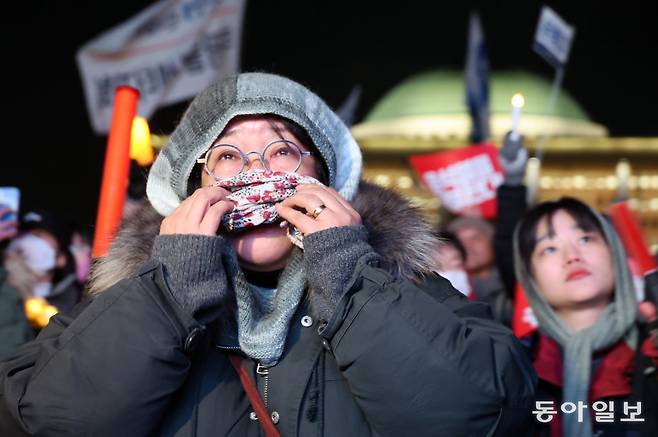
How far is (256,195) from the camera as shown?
6.03 ft

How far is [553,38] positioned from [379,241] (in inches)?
203

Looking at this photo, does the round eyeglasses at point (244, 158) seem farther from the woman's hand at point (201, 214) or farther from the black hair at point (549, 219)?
the black hair at point (549, 219)

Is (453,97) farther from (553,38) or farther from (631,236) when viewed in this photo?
(631,236)

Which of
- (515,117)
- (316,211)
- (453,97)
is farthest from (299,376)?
(453,97)

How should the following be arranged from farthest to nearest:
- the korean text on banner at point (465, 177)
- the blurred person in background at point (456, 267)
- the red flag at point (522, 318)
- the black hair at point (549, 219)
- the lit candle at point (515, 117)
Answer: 1. the korean text on banner at point (465, 177)
2. the lit candle at point (515, 117)
3. the blurred person in background at point (456, 267)
4. the red flag at point (522, 318)
5. the black hair at point (549, 219)

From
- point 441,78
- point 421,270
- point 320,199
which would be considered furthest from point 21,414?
point 441,78

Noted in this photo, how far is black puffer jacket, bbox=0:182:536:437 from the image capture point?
1.66m

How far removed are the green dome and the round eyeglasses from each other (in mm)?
48675

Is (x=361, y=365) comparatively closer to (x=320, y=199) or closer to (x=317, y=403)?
(x=317, y=403)

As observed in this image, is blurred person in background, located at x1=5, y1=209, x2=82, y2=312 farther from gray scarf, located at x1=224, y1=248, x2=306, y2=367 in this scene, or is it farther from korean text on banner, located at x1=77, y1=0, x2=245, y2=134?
gray scarf, located at x1=224, y1=248, x2=306, y2=367

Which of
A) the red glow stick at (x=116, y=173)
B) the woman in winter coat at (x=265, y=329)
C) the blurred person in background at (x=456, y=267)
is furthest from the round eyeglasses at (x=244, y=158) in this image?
the blurred person in background at (x=456, y=267)

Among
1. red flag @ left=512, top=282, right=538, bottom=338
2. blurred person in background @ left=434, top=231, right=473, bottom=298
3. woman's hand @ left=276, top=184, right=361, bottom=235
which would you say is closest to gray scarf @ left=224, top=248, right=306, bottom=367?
woman's hand @ left=276, top=184, right=361, bottom=235

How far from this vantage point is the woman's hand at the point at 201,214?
1774 mm

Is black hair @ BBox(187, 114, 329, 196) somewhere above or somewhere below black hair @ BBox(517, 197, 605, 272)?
above
